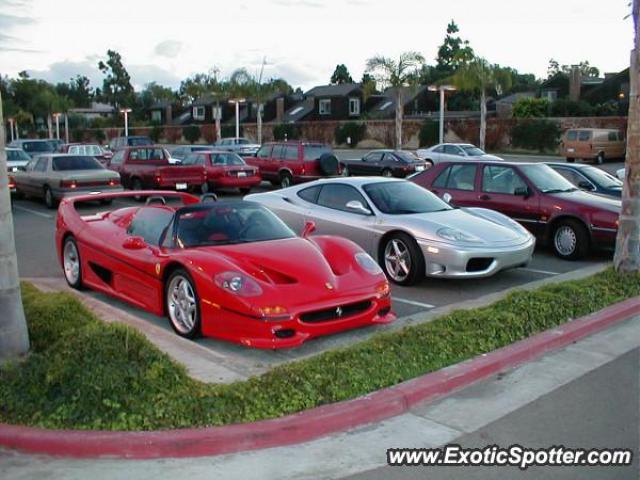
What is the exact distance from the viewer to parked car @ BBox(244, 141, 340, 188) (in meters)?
22.7

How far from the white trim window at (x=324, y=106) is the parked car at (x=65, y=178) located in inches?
2276

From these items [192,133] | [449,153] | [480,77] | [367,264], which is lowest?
[367,264]

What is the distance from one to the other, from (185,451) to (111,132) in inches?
3153

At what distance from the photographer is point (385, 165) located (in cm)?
2641

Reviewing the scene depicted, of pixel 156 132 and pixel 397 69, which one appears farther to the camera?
pixel 156 132

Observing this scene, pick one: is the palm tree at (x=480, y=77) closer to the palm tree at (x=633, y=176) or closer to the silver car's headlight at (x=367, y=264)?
the palm tree at (x=633, y=176)

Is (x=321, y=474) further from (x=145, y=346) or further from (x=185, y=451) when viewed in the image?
(x=145, y=346)

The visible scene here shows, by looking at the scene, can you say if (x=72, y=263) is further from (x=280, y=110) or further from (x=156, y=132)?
(x=280, y=110)

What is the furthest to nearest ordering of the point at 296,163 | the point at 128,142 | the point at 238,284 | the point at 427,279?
the point at 128,142
the point at 296,163
the point at 427,279
the point at 238,284

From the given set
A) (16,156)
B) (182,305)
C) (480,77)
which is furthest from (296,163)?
(480,77)

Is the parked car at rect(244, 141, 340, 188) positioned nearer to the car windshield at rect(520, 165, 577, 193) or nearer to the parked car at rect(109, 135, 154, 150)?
the car windshield at rect(520, 165, 577, 193)

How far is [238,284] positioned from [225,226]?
134cm

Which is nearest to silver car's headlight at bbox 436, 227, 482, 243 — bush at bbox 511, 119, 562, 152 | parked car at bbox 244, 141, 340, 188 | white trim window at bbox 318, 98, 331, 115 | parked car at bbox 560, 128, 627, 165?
parked car at bbox 244, 141, 340, 188

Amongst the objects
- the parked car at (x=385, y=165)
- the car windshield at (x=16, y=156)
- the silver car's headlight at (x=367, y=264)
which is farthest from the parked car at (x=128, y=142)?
the silver car's headlight at (x=367, y=264)
